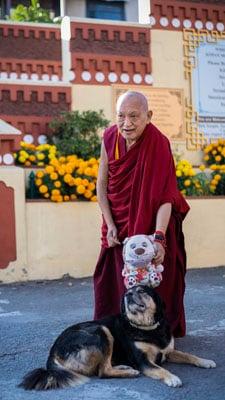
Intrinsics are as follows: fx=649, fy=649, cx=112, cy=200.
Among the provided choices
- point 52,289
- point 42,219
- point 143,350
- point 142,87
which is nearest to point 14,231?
point 42,219

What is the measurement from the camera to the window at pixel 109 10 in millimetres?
16047

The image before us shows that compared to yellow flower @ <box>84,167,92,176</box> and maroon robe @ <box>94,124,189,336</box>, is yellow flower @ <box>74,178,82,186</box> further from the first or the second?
maroon robe @ <box>94,124,189,336</box>

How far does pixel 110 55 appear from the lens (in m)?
9.89

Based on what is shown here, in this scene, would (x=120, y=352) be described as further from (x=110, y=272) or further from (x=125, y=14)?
(x=125, y=14)

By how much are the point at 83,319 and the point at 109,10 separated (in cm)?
1198

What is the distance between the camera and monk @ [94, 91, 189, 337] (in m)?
4.22

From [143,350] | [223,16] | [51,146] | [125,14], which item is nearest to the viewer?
[143,350]

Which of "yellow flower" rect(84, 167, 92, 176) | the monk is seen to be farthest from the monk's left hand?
"yellow flower" rect(84, 167, 92, 176)

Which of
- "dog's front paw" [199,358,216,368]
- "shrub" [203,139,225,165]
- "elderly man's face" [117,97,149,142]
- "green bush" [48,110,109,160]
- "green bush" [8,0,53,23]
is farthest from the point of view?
"green bush" [8,0,53,23]

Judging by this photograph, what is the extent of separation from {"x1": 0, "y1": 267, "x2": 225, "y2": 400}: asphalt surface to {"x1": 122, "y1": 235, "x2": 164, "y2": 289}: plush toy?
1.78ft

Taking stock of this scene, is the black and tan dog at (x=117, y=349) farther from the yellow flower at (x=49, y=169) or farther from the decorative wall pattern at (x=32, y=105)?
the decorative wall pattern at (x=32, y=105)

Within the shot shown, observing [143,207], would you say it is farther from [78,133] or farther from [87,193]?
[78,133]

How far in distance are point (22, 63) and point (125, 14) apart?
18.7 ft

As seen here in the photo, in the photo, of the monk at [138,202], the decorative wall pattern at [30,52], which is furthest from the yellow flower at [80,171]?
the monk at [138,202]
